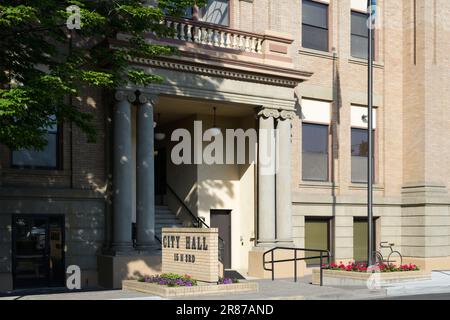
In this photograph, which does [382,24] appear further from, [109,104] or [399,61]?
[109,104]

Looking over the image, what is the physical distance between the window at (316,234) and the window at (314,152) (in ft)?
5.58

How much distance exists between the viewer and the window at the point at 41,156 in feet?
66.2

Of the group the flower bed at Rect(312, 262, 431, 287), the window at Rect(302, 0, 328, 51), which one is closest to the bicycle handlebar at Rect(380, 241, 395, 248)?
the flower bed at Rect(312, 262, 431, 287)

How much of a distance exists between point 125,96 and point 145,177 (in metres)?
2.61

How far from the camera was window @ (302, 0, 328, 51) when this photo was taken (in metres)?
26.8

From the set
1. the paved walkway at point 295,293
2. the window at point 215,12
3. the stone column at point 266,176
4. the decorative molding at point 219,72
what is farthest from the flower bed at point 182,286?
the window at point 215,12

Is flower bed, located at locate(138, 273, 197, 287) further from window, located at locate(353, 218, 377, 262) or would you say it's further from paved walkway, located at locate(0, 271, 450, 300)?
window, located at locate(353, 218, 377, 262)

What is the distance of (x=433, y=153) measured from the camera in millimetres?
28281

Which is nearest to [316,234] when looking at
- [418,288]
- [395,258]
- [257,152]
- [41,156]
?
[395,258]

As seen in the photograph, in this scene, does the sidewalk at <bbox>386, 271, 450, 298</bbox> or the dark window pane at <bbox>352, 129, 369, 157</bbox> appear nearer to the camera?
the sidewalk at <bbox>386, 271, 450, 298</bbox>

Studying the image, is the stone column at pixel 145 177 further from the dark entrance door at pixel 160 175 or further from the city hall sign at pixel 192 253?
the dark entrance door at pixel 160 175

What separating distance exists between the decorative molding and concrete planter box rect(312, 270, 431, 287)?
6.99m

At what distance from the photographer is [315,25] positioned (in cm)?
2709

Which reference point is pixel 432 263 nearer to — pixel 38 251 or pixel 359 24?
pixel 359 24
